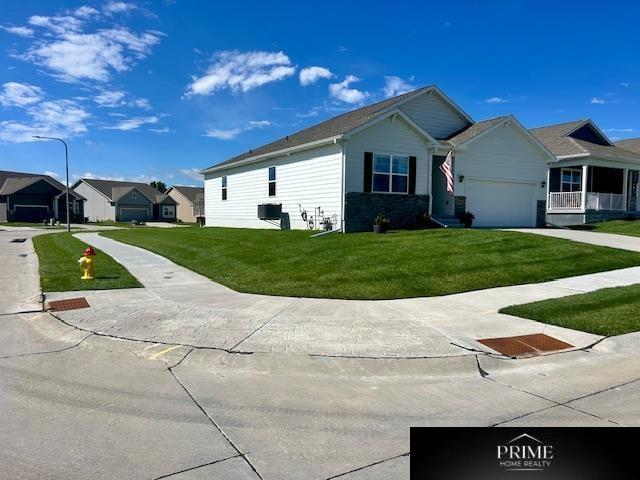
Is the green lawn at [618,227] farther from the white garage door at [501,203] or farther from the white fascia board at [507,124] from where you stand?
the white fascia board at [507,124]

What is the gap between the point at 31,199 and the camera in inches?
2313

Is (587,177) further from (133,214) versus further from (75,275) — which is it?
(133,214)

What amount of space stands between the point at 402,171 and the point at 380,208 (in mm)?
1928

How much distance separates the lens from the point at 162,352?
5379 mm

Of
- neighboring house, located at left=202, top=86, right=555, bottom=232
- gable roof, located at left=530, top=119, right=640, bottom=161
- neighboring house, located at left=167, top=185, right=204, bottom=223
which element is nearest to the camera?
neighboring house, located at left=202, top=86, right=555, bottom=232

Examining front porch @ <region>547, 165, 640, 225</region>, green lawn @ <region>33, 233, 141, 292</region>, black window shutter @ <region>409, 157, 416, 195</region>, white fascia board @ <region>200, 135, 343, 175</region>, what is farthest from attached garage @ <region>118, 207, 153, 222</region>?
front porch @ <region>547, 165, 640, 225</region>

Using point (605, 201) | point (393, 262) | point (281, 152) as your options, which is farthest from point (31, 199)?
point (605, 201)

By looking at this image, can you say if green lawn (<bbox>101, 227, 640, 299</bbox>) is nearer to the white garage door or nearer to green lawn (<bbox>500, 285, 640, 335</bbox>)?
green lawn (<bbox>500, 285, 640, 335</bbox>)

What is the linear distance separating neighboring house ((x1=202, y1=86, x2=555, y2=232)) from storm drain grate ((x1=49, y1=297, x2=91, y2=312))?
11.0 meters

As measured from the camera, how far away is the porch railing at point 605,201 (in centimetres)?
2555

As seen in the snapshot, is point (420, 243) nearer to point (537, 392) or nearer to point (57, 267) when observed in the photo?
point (537, 392)

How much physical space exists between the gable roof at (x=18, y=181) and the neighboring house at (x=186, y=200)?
14.4 meters

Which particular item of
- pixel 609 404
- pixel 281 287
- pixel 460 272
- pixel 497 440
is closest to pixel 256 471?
pixel 497 440

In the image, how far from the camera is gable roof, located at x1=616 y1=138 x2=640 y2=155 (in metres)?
32.8
